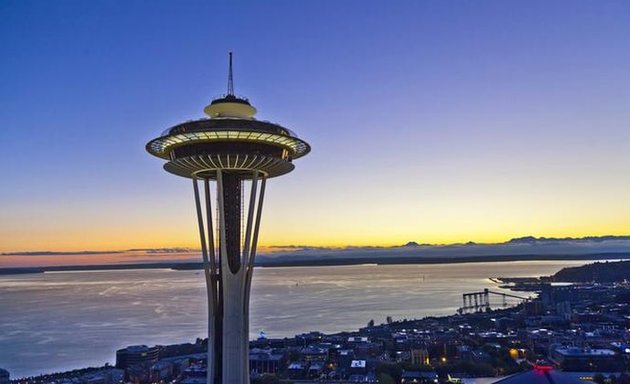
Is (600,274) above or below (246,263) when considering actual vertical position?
below

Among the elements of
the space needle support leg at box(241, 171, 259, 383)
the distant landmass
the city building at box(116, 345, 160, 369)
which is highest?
the space needle support leg at box(241, 171, 259, 383)

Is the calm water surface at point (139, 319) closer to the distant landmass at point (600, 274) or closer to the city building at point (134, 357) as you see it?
the city building at point (134, 357)

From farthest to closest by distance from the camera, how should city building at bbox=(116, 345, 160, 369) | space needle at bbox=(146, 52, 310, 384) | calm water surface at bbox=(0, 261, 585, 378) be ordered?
calm water surface at bbox=(0, 261, 585, 378)
city building at bbox=(116, 345, 160, 369)
space needle at bbox=(146, 52, 310, 384)

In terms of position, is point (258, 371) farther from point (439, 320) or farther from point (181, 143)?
point (439, 320)

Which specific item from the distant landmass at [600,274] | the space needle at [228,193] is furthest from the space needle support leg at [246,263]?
the distant landmass at [600,274]

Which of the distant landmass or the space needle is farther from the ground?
the space needle

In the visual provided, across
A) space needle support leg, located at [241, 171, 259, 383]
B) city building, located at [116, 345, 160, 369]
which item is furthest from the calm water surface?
space needle support leg, located at [241, 171, 259, 383]

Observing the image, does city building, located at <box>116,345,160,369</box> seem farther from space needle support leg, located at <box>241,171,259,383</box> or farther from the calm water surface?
space needle support leg, located at <box>241,171,259,383</box>

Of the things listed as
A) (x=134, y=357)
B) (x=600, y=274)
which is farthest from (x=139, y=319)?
(x=600, y=274)

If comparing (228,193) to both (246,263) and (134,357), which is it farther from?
(134,357)
